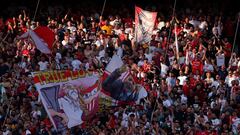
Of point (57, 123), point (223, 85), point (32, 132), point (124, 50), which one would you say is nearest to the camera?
point (57, 123)

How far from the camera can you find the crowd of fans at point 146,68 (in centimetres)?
3020

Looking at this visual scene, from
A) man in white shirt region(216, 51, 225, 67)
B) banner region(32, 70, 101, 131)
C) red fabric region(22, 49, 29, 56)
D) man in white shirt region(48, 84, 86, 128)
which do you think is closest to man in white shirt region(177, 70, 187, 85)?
man in white shirt region(216, 51, 225, 67)

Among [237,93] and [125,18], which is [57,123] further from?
[125,18]

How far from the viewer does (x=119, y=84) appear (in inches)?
1133

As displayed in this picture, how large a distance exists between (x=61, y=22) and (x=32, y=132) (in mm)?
7431

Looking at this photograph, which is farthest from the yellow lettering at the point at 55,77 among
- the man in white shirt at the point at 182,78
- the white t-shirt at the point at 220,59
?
the white t-shirt at the point at 220,59

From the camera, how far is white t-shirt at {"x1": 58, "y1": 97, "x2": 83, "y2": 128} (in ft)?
89.5

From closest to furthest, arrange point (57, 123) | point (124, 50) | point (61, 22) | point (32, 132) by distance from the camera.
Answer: point (57, 123)
point (32, 132)
point (124, 50)
point (61, 22)

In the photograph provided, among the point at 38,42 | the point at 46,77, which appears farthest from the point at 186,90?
the point at 46,77

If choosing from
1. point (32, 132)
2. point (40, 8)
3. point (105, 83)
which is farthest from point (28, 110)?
point (40, 8)

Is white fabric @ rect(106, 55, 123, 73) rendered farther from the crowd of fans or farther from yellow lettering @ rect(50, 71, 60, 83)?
yellow lettering @ rect(50, 71, 60, 83)

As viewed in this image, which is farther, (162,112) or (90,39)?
(90,39)

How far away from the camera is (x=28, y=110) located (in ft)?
102

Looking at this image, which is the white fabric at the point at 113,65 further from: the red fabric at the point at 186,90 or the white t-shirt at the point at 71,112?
the red fabric at the point at 186,90
